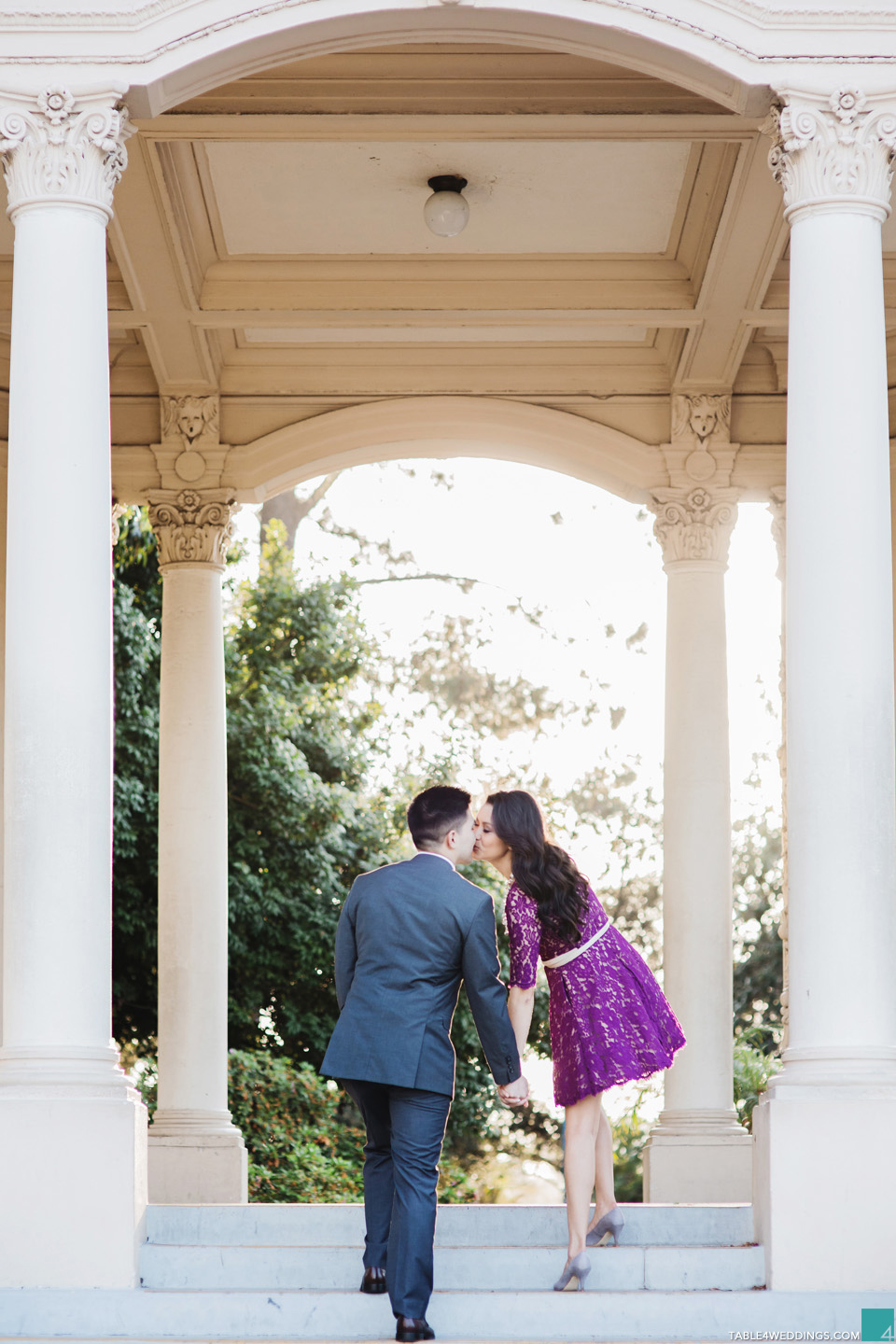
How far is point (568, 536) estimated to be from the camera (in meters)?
47.0

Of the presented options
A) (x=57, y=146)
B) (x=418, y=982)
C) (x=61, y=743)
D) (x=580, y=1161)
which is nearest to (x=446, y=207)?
(x=57, y=146)

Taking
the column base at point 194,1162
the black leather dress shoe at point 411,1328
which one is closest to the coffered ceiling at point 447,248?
the column base at point 194,1162

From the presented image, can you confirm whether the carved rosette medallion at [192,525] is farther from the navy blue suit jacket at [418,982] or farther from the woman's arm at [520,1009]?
the navy blue suit jacket at [418,982]

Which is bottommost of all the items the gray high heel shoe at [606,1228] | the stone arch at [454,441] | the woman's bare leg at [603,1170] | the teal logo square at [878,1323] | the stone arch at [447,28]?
the teal logo square at [878,1323]

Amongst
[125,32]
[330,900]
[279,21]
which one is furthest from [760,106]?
[330,900]

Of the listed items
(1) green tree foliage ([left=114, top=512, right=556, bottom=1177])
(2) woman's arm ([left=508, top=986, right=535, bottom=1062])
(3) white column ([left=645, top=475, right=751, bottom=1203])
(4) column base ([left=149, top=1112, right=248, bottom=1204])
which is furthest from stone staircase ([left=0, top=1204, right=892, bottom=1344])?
(1) green tree foliage ([left=114, top=512, right=556, bottom=1177])

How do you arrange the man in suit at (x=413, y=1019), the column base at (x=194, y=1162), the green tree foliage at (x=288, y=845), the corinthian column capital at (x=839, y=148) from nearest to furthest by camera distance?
the man in suit at (x=413, y=1019) < the corinthian column capital at (x=839, y=148) < the column base at (x=194, y=1162) < the green tree foliage at (x=288, y=845)

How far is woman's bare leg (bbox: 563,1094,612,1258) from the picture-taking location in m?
12.2

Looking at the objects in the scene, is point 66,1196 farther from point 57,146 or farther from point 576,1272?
point 57,146

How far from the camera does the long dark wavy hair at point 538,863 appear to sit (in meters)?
12.5

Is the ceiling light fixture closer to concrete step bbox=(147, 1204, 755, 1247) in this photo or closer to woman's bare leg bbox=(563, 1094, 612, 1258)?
woman's bare leg bbox=(563, 1094, 612, 1258)

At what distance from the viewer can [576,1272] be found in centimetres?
1209

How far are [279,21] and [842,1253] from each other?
10066 mm

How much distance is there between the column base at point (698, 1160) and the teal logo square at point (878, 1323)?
7708 millimetres
